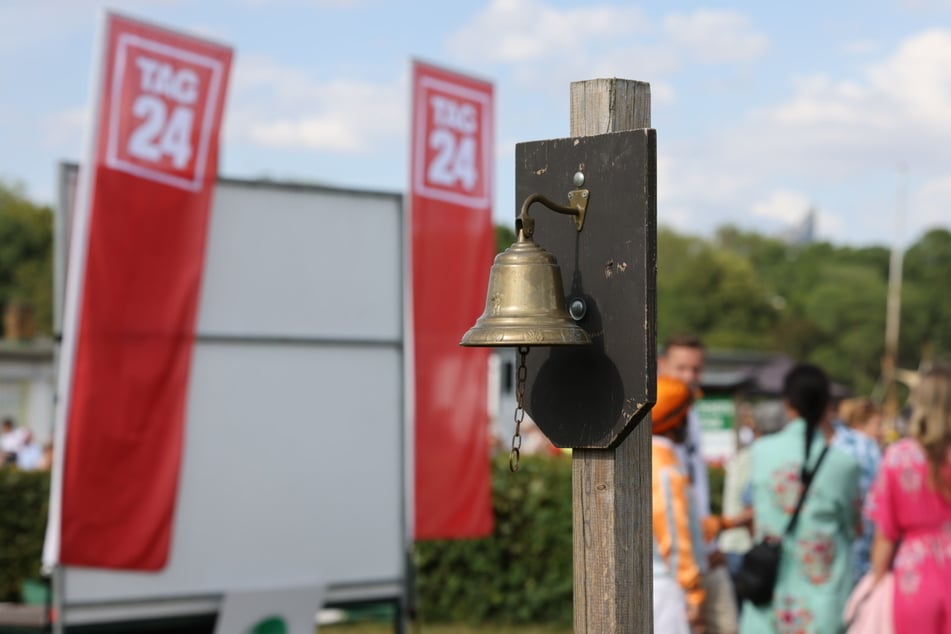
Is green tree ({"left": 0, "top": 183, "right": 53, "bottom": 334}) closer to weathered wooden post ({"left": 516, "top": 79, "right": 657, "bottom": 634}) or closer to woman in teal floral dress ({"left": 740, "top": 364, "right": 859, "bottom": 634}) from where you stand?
woman in teal floral dress ({"left": 740, "top": 364, "right": 859, "bottom": 634})

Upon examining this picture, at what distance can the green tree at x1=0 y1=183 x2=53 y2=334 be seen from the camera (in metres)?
76.8

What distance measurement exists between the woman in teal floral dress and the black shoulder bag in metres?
0.02

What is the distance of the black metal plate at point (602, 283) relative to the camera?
3.23 metres

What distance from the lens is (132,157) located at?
8.00m

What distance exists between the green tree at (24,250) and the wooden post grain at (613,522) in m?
74.4

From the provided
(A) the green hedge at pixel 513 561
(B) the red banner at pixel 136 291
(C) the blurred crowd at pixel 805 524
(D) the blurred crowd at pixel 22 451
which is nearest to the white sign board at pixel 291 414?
(B) the red banner at pixel 136 291

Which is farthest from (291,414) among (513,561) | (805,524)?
(513,561)

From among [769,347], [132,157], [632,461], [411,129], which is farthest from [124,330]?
[769,347]

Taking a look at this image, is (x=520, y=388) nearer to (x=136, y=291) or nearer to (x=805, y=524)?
(x=805, y=524)

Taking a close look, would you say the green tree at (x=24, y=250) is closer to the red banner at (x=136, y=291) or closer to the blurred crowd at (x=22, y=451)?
the blurred crowd at (x=22, y=451)

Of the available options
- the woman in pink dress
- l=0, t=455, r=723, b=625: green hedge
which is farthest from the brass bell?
l=0, t=455, r=723, b=625: green hedge

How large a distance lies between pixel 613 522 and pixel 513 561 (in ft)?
34.2

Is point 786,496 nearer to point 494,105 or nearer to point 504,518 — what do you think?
point 494,105

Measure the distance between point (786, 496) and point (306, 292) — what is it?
3644 millimetres
